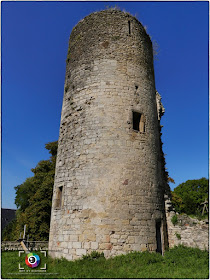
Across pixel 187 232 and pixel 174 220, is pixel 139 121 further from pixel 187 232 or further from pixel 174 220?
pixel 187 232

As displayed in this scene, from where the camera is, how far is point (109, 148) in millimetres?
8203

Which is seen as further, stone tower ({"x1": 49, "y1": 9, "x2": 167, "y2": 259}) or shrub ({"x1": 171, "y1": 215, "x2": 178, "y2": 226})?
shrub ({"x1": 171, "y1": 215, "x2": 178, "y2": 226})

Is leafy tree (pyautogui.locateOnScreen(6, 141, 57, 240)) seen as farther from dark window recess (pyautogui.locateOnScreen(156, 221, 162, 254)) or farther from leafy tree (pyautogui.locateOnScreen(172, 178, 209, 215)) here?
leafy tree (pyautogui.locateOnScreen(172, 178, 209, 215))

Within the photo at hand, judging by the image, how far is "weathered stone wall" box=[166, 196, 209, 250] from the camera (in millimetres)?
7848

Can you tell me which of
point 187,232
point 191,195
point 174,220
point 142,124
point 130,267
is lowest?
point 191,195

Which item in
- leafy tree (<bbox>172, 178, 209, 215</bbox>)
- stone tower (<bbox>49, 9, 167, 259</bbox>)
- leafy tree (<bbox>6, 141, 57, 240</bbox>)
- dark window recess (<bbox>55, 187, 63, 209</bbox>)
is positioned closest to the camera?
stone tower (<bbox>49, 9, 167, 259</bbox>)

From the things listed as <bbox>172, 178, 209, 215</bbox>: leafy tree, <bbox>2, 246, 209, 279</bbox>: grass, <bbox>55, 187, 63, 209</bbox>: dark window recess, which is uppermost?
<bbox>55, 187, 63, 209</bbox>: dark window recess

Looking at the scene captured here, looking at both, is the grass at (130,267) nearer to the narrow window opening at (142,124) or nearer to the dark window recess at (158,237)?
the dark window recess at (158,237)

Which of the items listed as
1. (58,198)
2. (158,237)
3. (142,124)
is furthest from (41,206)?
(142,124)

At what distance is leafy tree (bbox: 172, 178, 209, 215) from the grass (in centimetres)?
2598

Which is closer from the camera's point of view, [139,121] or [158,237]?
[158,237]

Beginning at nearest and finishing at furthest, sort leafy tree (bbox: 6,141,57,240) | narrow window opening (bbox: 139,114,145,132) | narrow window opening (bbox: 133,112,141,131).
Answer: narrow window opening (bbox: 139,114,145,132)
narrow window opening (bbox: 133,112,141,131)
leafy tree (bbox: 6,141,57,240)

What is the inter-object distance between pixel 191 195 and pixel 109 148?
32.2 m

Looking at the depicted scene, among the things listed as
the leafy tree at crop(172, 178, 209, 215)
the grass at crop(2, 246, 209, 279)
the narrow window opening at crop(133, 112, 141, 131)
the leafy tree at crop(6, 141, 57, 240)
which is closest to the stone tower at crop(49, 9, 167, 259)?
the narrow window opening at crop(133, 112, 141, 131)
